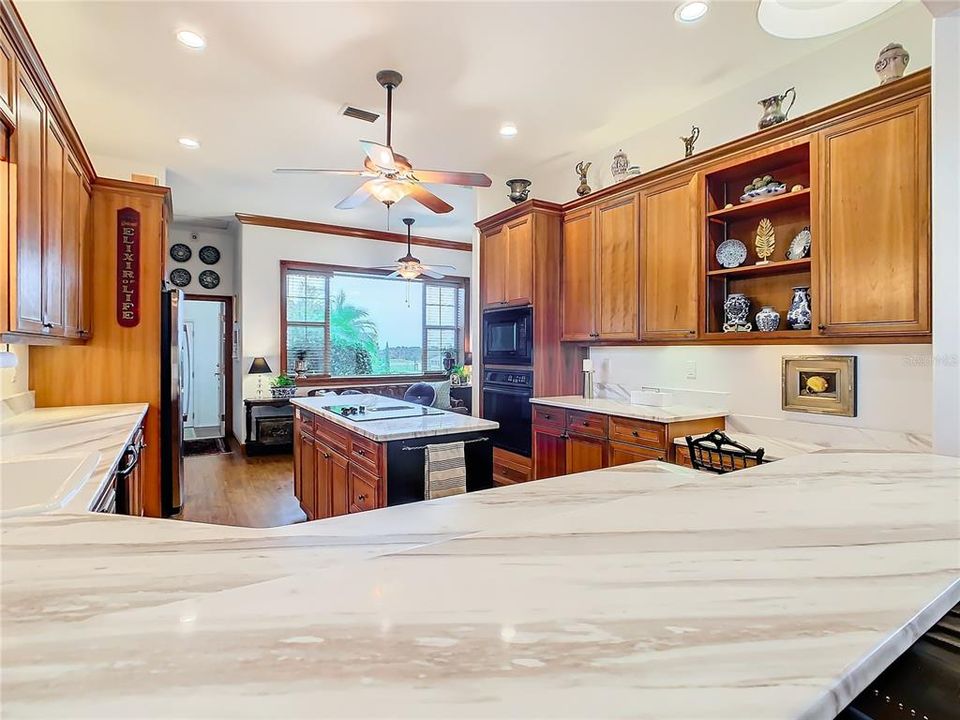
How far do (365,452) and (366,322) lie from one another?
503 cm

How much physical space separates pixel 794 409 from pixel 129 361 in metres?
4.35

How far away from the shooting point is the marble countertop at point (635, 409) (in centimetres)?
307

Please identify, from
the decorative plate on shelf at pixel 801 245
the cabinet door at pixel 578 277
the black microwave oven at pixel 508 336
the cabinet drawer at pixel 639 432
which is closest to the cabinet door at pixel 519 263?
the black microwave oven at pixel 508 336

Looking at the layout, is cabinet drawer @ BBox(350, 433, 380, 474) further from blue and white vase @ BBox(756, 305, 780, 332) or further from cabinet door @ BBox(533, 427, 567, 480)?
blue and white vase @ BBox(756, 305, 780, 332)

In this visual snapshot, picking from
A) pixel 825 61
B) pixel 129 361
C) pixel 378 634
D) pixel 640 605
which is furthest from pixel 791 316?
pixel 129 361

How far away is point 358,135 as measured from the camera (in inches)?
154

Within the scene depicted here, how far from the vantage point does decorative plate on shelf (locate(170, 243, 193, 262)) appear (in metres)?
6.59

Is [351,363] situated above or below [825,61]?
below

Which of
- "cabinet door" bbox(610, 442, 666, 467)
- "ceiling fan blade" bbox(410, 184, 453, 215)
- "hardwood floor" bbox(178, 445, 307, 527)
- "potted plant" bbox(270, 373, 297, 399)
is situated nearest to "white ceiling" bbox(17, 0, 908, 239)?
"ceiling fan blade" bbox(410, 184, 453, 215)

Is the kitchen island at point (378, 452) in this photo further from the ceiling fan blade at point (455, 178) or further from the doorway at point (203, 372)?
the doorway at point (203, 372)

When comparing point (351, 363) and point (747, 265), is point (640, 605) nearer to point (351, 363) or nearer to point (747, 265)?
point (747, 265)

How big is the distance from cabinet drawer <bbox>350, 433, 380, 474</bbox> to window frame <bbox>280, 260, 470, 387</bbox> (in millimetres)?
4185

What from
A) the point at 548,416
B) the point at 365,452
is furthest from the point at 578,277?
the point at 365,452

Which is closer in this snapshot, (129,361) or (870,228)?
(870,228)
